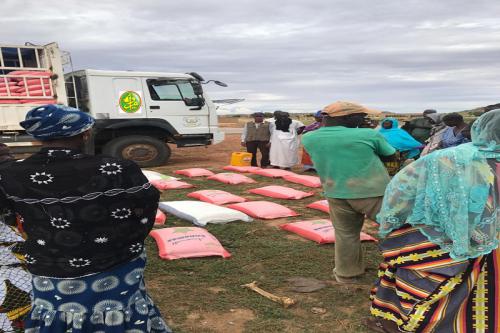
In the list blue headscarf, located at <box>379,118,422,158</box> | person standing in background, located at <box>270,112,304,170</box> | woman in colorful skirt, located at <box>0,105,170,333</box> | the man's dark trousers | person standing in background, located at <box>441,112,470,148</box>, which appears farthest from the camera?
the man's dark trousers

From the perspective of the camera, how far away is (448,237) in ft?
7.29

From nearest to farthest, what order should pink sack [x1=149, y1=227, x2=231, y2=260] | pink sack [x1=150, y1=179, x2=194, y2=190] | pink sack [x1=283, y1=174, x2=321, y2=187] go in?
pink sack [x1=149, y1=227, x2=231, y2=260], pink sack [x1=150, y1=179, x2=194, y2=190], pink sack [x1=283, y1=174, x2=321, y2=187]

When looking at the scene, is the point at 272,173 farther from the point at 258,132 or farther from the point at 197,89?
the point at 197,89

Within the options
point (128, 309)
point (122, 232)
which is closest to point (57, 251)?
point (122, 232)

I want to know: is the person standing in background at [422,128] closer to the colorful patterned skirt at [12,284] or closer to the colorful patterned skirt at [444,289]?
the colorful patterned skirt at [444,289]

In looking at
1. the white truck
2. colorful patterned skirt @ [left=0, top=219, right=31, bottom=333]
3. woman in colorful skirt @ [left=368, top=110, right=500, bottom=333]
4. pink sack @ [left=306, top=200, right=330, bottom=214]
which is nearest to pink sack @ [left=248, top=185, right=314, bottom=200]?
pink sack @ [left=306, top=200, right=330, bottom=214]

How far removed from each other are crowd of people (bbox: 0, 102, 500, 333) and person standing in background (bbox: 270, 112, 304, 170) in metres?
5.91

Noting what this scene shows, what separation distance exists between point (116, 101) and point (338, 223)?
24.3 feet

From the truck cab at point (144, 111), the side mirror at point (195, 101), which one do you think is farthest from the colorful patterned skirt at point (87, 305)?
the side mirror at point (195, 101)

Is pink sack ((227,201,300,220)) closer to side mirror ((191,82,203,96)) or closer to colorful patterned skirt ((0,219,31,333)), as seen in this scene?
colorful patterned skirt ((0,219,31,333))

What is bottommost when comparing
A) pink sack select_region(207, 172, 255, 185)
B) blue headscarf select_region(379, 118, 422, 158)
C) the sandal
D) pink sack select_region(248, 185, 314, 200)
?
pink sack select_region(207, 172, 255, 185)

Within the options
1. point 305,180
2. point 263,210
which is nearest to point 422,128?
point 305,180

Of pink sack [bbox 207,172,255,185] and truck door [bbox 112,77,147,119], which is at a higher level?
truck door [bbox 112,77,147,119]

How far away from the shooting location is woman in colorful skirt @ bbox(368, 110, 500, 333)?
2125 millimetres
